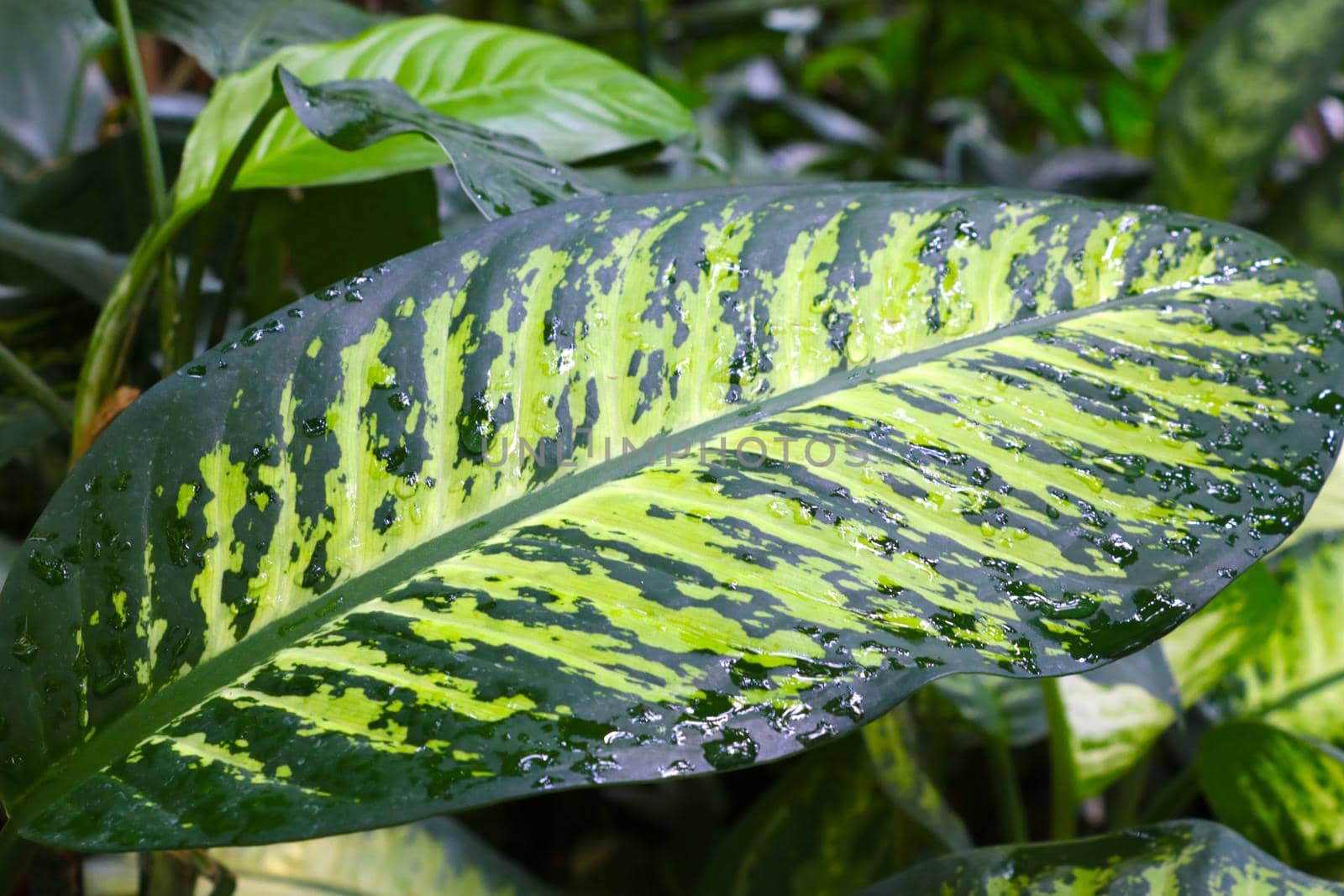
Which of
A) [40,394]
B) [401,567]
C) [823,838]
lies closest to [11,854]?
[401,567]

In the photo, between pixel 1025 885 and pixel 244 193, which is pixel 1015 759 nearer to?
pixel 1025 885

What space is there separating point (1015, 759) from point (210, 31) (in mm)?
1095

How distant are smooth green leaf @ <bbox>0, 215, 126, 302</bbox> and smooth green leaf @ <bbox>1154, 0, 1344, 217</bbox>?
45.3 inches

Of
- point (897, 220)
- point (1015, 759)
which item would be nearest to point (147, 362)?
point (897, 220)

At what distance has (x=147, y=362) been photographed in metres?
0.71

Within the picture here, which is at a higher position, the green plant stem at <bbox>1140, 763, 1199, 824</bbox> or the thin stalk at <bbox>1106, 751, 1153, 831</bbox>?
the green plant stem at <bbox>1140, 763, 1199, 824</bbox>

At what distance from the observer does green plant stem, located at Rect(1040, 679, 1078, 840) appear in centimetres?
60

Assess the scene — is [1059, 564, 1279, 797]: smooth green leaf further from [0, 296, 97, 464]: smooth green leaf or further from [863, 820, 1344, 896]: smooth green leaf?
[0, 296, 97, 464]: smooth green leaf

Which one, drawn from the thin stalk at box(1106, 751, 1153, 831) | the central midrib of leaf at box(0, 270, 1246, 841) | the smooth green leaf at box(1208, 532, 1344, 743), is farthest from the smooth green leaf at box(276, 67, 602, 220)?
the thin stalk at box(1106, 751, 1153, 831)

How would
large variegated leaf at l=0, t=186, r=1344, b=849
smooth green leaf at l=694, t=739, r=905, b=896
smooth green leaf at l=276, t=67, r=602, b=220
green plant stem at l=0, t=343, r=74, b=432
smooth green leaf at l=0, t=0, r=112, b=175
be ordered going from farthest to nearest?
smooth green leaf at l=0, t=0, r=112, b=175 < smooth green leaf at l=694, t=739, r=905, b=896 < green plant stem at l=0, t=343, r=74, b=432 < smooth green leaf at l=276, t=67, r=602, b=220 < large variegated leaf at l=0, t=186, r=1344, b=849

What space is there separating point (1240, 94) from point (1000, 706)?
Result: 82 cm

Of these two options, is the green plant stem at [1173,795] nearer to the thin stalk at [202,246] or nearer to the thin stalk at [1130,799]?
the thin stalk at [1130,799]

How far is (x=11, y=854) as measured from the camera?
35cm

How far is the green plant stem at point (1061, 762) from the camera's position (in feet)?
1.97
